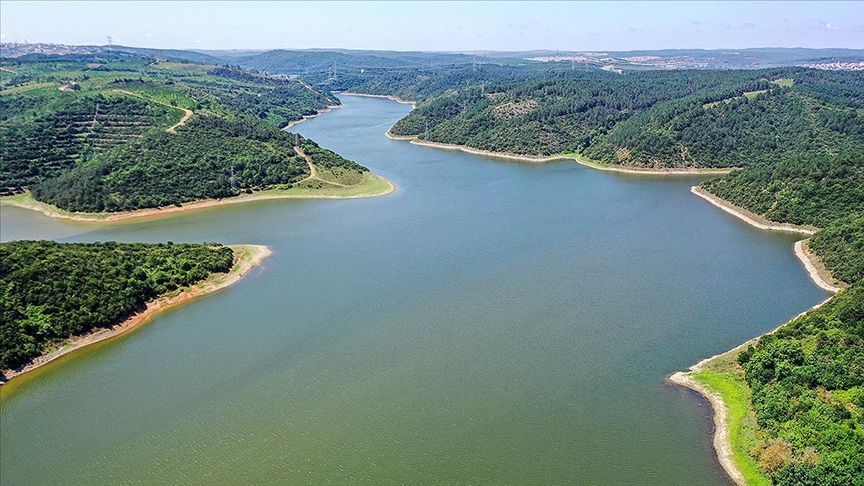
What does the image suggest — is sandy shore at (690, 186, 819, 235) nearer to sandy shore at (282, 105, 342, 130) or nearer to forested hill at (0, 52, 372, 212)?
forested hill at (0, 52, 372, 212)

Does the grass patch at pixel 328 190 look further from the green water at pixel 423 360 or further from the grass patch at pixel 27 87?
the grass patch at pixel 27 87

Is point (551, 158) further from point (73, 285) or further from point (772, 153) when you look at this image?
point (73, 285)

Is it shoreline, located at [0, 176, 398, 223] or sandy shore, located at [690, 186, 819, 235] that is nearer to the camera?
sandy shore, located at [690, 186, 819, 235]

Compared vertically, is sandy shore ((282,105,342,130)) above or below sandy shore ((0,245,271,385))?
above

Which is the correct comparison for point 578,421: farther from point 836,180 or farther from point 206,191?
point 206,191

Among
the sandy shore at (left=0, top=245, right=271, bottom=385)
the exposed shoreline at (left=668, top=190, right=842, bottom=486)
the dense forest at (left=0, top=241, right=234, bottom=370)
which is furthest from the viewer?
the dense forest at (left=0, top=241, right=234, bottom=370)

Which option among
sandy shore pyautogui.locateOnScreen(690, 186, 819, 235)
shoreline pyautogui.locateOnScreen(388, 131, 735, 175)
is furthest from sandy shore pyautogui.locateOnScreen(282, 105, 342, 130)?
sandy shore pyautogui.locateOnScreen(690, 186, 819, 235)
